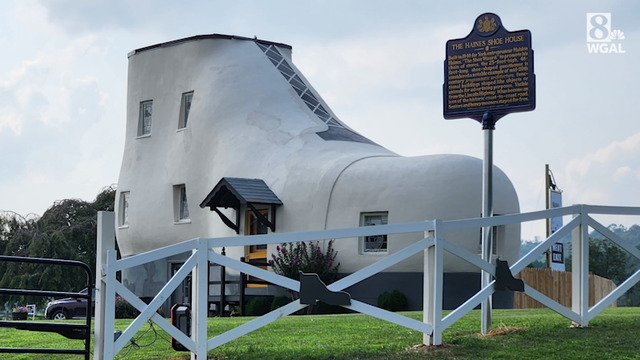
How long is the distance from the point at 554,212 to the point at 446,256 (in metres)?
12.4

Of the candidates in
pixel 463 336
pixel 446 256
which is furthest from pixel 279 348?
pixel 446 256

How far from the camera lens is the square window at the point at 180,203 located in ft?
95.3

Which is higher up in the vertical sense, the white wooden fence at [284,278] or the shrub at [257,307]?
the white wooden fence at [284,278]

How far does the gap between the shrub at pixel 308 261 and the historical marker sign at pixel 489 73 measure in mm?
12822

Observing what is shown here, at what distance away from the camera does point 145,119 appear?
103 feet

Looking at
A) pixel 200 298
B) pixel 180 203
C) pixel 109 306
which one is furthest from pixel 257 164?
pixel 109 306

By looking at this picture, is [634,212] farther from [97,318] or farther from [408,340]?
[97,318]

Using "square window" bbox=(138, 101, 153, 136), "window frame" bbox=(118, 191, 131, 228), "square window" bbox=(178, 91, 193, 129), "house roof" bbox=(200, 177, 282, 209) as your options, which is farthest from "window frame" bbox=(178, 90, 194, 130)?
"house roof" bbox=(200, 177, 282, 209)

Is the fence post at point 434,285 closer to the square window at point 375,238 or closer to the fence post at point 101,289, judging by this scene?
the fence post at point 101,289

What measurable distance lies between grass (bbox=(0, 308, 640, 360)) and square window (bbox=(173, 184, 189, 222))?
16334mm

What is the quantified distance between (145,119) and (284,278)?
23808mm

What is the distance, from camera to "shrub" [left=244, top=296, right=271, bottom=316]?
23031mm

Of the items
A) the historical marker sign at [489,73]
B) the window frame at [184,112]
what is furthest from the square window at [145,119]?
the historical marker sign at [489,73]

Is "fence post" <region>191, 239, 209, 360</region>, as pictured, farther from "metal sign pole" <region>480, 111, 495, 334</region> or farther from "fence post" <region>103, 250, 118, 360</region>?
"metal sign pole" <region>480, 111, 495, 334</region>
